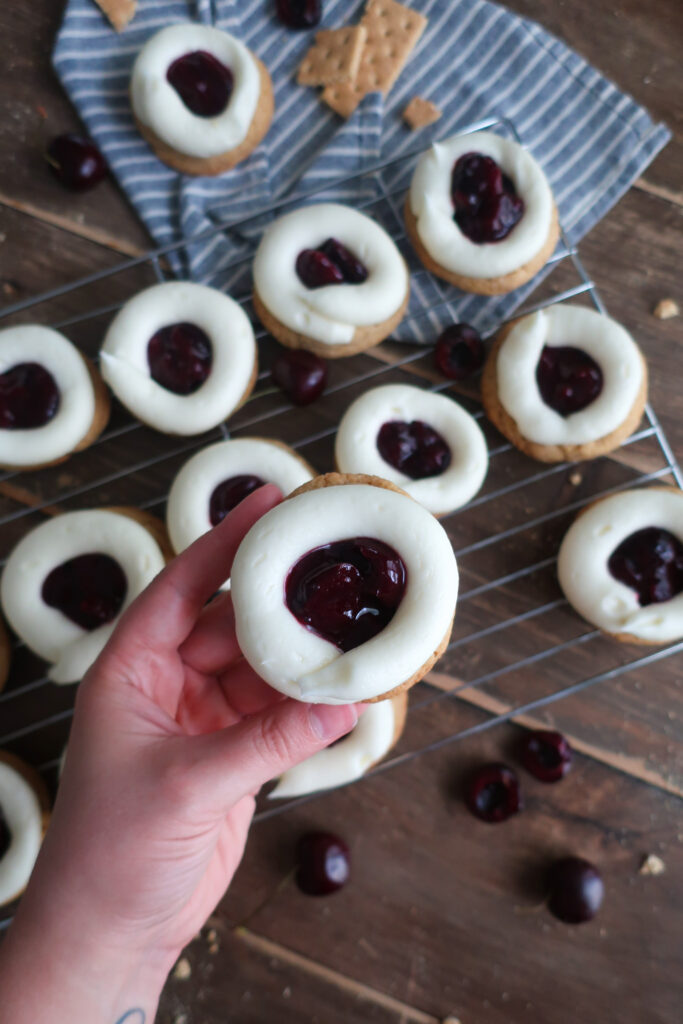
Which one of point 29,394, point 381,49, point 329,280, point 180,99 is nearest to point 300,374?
point 329,280

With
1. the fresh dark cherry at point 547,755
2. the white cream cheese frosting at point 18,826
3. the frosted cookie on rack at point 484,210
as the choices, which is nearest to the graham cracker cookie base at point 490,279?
the frosted cookie on rack at point 484,210

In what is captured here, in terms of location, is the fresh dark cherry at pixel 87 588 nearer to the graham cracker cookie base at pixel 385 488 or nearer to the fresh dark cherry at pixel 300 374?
the fresh dark cherry at pixel 300 374

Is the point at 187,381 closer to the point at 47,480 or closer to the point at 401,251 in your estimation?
the point at 47,480

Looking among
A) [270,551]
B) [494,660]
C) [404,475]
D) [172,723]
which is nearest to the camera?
[270,551]

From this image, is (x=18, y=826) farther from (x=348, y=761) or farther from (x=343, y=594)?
(x=343, y=594)

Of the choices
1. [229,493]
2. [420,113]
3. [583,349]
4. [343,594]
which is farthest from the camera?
[420,113]

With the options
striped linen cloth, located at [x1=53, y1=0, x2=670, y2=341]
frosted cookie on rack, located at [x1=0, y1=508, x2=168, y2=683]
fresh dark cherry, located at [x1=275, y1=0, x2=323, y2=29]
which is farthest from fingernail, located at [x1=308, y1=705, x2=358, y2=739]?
fresh dark cherry, located at [x1=275, y1=0, x2=323, y2=29]

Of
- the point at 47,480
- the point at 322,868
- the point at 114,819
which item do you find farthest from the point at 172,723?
the point at 47,480
